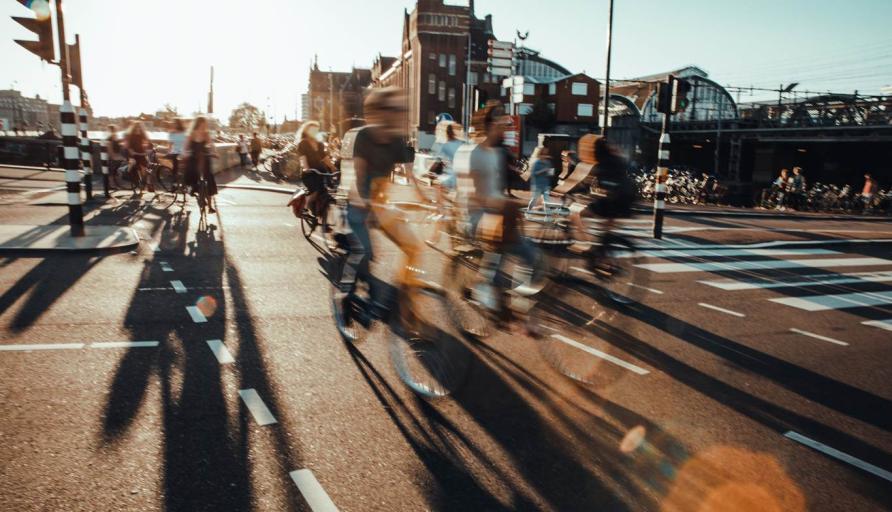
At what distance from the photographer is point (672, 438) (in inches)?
157

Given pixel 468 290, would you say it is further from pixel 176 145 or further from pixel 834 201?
pixel 834 201

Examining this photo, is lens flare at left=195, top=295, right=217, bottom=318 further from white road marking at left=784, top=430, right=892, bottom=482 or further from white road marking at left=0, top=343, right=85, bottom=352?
white road marking at left=784, top=430, right=892, bottom=482

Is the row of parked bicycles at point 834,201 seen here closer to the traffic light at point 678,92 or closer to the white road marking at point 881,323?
the traffic light at point 678,92

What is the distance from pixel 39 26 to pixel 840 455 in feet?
34.4

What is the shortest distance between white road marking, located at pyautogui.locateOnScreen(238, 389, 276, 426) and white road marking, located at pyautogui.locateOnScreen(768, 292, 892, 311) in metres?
6.57

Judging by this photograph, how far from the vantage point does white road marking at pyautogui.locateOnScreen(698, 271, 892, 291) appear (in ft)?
29.1

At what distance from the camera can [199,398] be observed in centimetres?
425

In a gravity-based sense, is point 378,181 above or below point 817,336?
above

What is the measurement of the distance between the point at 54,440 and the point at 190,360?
54.6 inches

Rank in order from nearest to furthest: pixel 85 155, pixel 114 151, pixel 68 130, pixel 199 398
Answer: pixel 199 398 < pixel 68 130 < pixel 85 155 < pixel 114 151

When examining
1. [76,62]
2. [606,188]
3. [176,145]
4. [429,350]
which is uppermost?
[76,62]

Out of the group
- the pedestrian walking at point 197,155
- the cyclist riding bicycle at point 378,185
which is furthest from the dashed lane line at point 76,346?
the pedestrian walking at point 197,155

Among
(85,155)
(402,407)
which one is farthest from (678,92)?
(85,155)

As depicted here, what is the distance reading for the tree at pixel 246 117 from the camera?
94938mm
